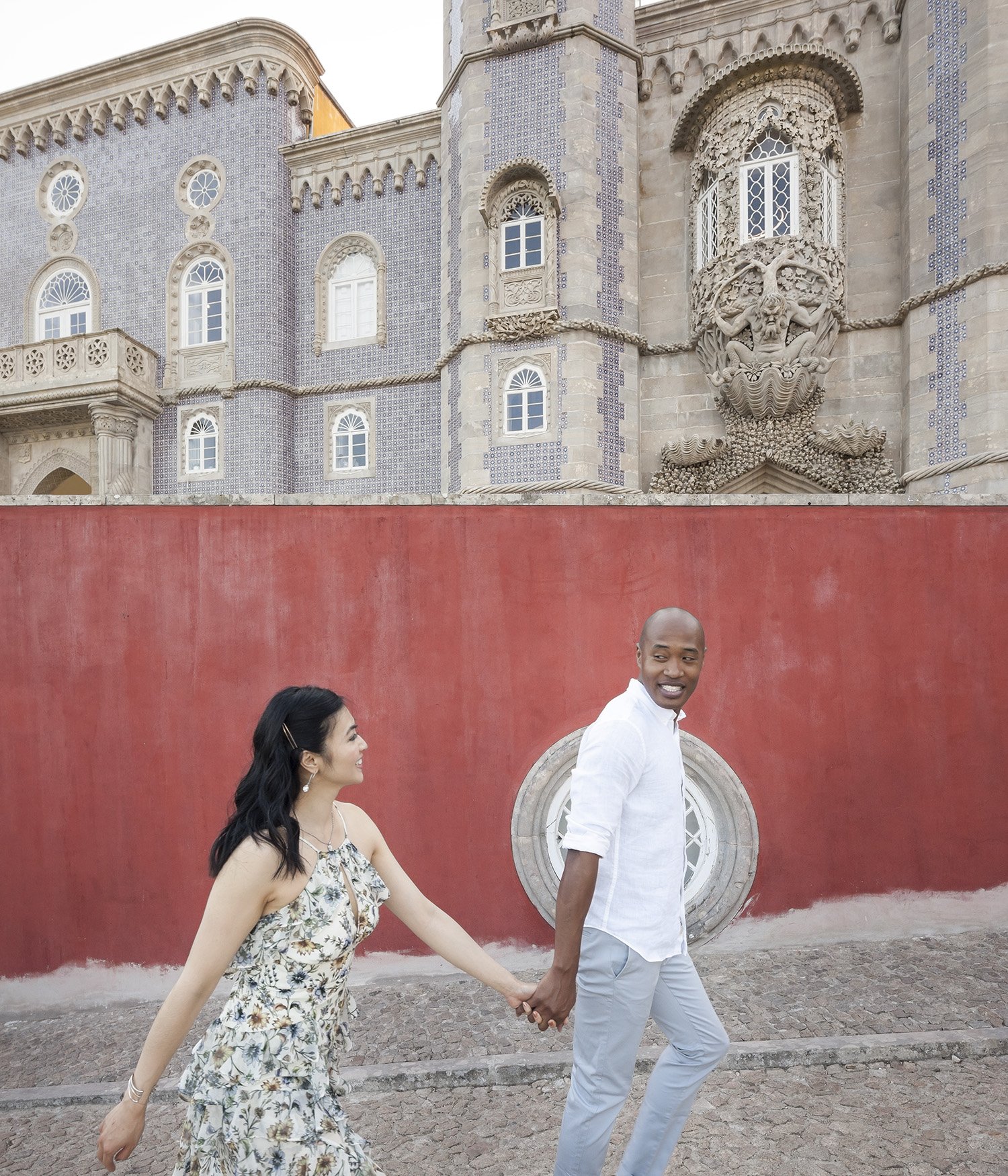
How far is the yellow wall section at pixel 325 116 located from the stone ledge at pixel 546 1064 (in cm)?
1510

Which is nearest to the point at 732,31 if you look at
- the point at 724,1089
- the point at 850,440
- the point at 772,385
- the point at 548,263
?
the point at 548,263

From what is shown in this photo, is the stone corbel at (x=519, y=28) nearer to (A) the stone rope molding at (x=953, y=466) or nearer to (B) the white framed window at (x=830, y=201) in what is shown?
(B) the white framed window at (x=830, y=201)

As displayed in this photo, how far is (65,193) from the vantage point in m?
15.2

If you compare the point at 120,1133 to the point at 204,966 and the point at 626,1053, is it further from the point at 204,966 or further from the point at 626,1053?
the point at 626,1053

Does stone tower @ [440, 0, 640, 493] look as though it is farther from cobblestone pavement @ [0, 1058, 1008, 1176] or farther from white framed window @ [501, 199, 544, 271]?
cobblestone pavement @ [0, 1058, 1008, 1176]

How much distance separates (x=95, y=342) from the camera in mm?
13742

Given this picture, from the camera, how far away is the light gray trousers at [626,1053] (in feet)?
6.59

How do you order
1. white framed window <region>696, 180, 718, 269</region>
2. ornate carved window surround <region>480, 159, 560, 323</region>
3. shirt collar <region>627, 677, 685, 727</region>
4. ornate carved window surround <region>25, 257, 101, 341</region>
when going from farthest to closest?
1. ornate carved window surround <region>25, 257, 101, 341</region>
2. ornate carved window surround <region>480, 159, 560, 323</region>
3. white framed window <region>696, 180, 718, 269</region>
4. shirt collar <region>627, 677, 685, 727</region>

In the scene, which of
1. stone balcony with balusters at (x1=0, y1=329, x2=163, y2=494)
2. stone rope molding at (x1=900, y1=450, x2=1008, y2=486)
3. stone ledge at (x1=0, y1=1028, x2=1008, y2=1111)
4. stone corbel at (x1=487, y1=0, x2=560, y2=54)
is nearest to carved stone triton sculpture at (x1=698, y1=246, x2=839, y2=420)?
stone rope molding at (x1=900, y1=450, x2=1008, y2=486)

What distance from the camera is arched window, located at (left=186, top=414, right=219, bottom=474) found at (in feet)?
46.3

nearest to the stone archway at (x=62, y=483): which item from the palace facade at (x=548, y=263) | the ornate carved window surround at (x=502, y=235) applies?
the palace facade at (x=548, y=263)

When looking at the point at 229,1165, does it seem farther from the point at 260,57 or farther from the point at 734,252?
the point at 260,57

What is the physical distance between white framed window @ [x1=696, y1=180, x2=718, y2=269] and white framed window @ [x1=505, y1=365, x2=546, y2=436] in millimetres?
3000

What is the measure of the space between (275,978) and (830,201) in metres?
12.6
